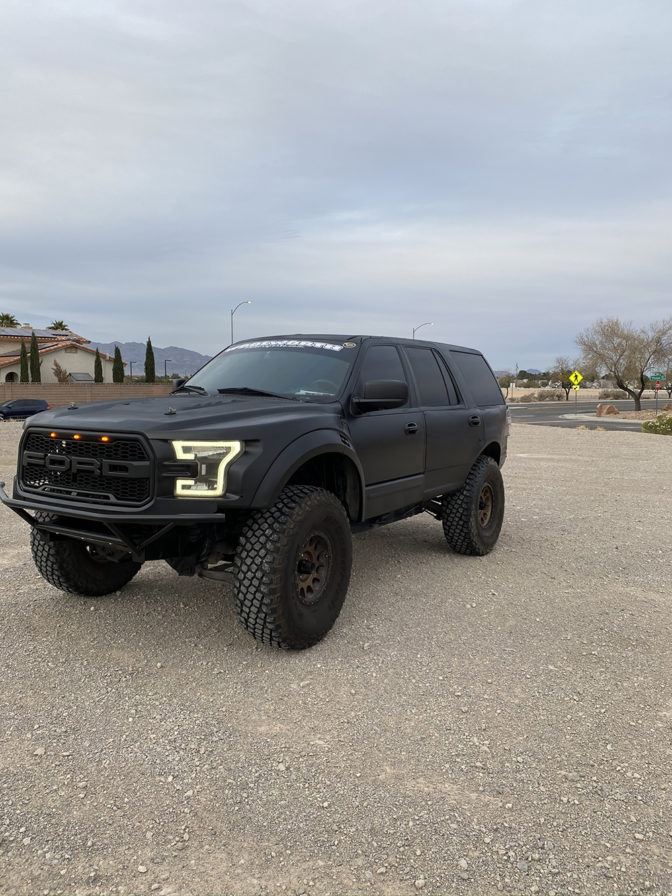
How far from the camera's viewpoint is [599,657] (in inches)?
156

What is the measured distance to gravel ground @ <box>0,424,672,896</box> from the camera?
2.29 meters

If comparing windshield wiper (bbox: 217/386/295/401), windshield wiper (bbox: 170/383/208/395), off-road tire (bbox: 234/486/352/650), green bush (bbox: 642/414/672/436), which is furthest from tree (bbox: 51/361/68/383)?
off-road tire (bbox: 234/486/352/650)

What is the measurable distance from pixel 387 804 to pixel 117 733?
131cm

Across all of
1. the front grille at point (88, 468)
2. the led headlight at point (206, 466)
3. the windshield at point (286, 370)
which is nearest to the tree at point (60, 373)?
the windshield at point (286, 370)

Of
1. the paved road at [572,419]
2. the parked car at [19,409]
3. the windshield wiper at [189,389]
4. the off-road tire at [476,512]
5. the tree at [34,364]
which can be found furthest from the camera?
the tree at [34,364]

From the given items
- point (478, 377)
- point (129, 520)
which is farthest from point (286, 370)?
point (478, 377)

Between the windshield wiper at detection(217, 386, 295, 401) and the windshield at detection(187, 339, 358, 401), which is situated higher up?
the windshield at detection(187, 339, 358, 401)

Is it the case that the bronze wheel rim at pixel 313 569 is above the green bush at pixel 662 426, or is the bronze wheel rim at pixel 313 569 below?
above

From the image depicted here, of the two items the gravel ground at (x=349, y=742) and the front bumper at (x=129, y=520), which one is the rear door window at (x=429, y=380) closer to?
the gravel ground at (x=349, y=742)

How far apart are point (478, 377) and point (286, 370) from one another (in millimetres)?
2580

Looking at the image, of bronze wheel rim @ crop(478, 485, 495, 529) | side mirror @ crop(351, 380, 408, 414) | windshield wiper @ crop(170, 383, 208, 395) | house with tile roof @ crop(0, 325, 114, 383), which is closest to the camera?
side mirror @ crop(351, 380, 408, 414)

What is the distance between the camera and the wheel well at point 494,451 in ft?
22.3

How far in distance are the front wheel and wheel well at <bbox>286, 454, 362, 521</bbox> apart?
1.32 metres

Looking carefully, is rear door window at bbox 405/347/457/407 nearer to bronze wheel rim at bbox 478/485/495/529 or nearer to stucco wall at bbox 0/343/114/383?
bronze wheel rim at bbox 478/485/495/529
